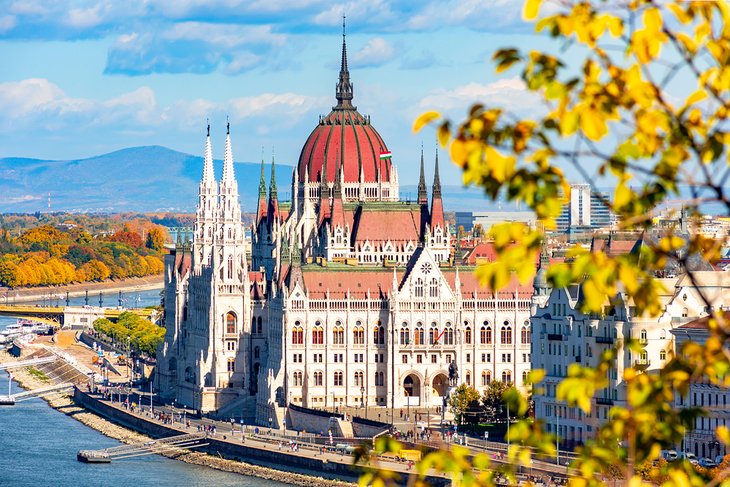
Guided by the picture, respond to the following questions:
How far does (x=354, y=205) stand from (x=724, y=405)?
46608mm

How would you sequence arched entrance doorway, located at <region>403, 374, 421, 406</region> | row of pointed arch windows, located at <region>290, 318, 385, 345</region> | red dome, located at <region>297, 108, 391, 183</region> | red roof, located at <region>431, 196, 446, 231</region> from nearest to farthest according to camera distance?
row of pointed arch windows, located at <region>290, 318, 385, 345</region>, arched entrance doorway, located at <region>403, 374, 421, 406</region>, red roof, located at <region>431, 196, 446, 231</region>, red dome, located at <region>297, 108, 391, 183</region>

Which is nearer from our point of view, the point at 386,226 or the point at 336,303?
the point at 336,303

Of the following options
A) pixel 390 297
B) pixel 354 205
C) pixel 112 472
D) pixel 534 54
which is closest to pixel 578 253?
pixel 534 54

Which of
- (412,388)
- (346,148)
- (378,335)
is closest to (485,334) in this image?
(412,388)

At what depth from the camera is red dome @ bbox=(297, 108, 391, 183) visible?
5531 inches

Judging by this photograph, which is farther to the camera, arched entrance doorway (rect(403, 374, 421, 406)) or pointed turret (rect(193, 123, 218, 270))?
pointed turret (rect(193, 123, 218, 270))

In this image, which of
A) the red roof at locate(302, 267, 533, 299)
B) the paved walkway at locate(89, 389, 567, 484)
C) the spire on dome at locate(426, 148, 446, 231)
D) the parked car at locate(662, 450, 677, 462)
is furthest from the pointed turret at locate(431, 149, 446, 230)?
the parked car at locate(662, 450, 677, 462)

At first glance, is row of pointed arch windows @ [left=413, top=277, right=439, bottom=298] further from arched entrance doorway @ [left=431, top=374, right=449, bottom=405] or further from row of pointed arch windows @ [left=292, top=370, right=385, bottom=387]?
row of pointed arch windows @ [left=292, top=370, right=385, bottom=387]

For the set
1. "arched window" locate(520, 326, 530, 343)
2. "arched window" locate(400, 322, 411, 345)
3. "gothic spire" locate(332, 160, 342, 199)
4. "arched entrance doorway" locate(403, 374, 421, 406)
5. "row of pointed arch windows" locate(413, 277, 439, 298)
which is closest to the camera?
"arched entrance doorway" locate(403, 374, 421, 406)

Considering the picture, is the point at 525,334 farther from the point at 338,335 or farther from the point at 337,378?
the point at 337,378

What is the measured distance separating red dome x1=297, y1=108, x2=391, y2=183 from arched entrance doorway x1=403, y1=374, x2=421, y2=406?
21.9 metres

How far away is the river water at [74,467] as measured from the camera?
106 metres

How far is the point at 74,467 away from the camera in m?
111

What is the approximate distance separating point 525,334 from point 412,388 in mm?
7536
